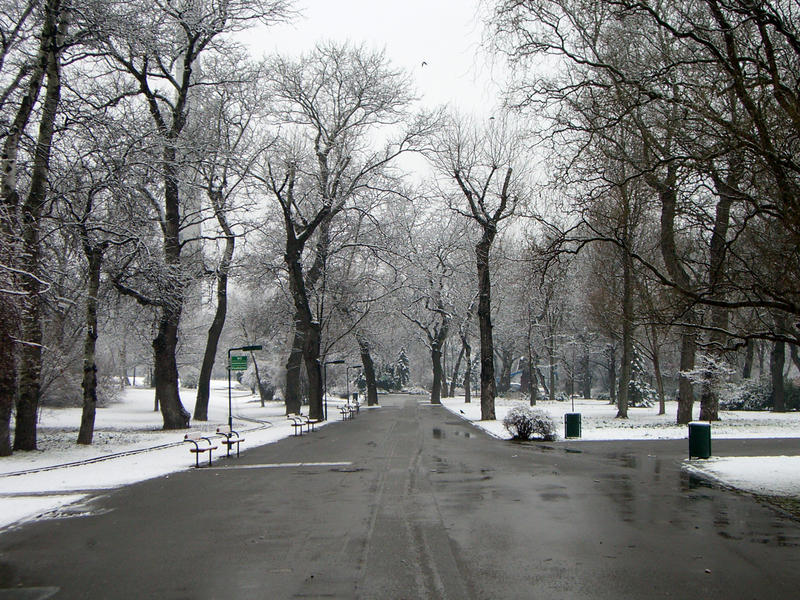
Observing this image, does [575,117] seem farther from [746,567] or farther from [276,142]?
[276,142]

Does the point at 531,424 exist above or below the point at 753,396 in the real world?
above

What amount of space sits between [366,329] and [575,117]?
121 feet

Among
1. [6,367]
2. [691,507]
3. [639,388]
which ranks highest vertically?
[6,367]

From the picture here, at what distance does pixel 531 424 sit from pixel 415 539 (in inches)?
563

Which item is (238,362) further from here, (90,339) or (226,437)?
(90,339)

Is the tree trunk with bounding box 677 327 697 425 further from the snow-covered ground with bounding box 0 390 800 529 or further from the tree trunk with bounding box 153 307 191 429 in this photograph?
the tree trunk with bounding box 153 307 191 429

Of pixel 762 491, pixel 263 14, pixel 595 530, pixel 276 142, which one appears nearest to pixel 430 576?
pixel 595 530

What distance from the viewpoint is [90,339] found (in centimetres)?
2125

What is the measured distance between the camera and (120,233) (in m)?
18.8

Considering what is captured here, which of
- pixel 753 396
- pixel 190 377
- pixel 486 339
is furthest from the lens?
pixel 190 377

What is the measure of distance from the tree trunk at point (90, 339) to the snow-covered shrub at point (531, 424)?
12716 millimetres

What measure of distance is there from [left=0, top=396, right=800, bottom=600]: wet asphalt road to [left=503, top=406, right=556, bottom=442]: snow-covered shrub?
23.0ft

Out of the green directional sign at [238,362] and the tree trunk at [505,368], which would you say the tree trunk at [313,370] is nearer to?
the green directional sign at [238,362]

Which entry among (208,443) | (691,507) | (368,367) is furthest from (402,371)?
(691,507)
